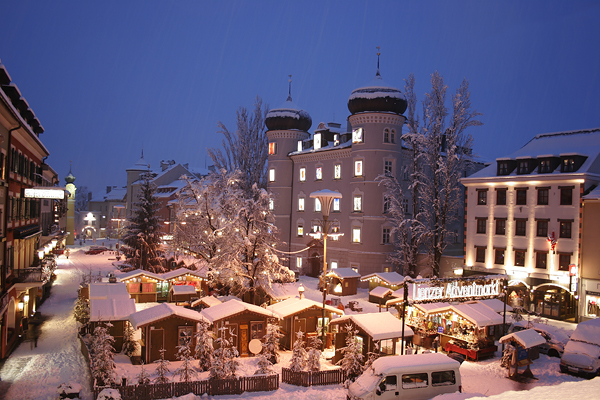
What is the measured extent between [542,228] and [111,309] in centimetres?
Answer: 2784

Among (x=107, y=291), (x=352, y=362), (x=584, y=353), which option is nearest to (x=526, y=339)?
(x=584, y=353)

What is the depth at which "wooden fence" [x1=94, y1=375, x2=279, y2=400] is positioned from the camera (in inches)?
608

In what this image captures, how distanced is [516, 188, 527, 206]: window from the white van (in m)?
19.5

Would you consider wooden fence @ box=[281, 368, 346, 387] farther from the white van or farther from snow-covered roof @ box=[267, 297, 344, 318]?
snow-covered roof @ box=[267, 297, 344, 318]

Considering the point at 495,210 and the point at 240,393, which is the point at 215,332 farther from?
the point at 495,210

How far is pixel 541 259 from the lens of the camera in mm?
30234

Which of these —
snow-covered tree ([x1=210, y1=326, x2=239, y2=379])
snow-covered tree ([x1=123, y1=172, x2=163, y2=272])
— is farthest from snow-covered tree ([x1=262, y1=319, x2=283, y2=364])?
snow-covered tree ([x1=123, y1=172, x2=163, y2=272])

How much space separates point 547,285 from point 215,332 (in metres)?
22.4

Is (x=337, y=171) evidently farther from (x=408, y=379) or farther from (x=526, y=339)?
(x=408, y=379)

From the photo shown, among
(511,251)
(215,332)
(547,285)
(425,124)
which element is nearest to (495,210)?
(511,251)

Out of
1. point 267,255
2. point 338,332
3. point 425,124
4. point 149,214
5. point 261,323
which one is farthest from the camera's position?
point 149,214

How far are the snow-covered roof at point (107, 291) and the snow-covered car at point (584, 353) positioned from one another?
22539 mm

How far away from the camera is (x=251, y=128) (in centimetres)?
5262

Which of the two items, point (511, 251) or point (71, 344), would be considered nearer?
point (71, 344)
